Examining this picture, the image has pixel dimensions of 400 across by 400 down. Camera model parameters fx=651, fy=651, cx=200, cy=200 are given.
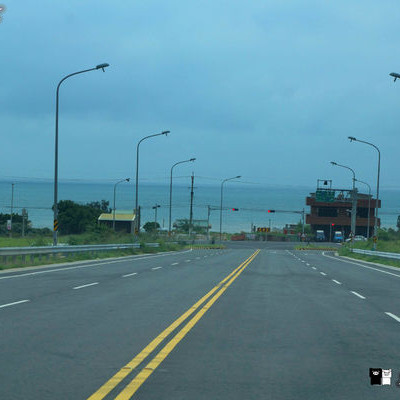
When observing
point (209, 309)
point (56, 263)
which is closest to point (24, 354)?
point (209, 309)

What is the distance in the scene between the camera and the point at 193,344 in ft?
32.0

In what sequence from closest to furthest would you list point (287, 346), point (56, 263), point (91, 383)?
point (91, 383) < point (287, 346) < point (56, 263)

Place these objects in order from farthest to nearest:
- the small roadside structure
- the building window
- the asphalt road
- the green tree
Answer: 1. the building window
2. the small roadside structure
3. the green tree
4. the asphalt road

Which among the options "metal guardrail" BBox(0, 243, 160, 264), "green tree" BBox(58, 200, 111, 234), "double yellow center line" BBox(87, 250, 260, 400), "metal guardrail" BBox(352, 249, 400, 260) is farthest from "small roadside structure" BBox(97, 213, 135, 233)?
"double yellow center line" BBox(87, 250, 260, 400)

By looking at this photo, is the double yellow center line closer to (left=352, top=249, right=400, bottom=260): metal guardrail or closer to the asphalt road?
the asphalt road

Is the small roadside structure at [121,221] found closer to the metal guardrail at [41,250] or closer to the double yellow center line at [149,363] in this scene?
the metal guardrail at [41,250]

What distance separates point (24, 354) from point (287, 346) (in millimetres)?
3781

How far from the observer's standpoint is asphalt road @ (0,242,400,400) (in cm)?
711

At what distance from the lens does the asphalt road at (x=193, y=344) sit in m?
7.11

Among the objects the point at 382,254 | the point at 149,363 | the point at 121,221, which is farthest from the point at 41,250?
the point at 121,221

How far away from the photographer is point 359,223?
144375mm

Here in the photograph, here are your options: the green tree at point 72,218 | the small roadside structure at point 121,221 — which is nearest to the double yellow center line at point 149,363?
the green tree at point 72,218

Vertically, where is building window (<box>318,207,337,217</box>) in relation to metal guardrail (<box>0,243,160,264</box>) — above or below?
above

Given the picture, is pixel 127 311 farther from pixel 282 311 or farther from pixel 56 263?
pixel 56 263
